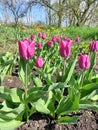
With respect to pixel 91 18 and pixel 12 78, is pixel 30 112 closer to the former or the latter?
pixel 12 78

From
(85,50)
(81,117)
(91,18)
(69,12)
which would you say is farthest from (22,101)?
(91,18)

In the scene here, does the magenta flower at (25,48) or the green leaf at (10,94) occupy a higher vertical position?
the magenta flower at (25,48)

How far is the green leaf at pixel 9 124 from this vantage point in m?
2.09

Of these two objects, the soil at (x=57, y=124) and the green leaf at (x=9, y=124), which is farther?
the soil at (x=57, y=124)

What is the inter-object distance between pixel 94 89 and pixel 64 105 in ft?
0.97

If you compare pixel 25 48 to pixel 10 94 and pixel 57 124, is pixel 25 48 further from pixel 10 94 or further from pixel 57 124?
pixel 57 124

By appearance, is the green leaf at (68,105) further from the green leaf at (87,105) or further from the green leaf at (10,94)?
the green leaf at (10,94)

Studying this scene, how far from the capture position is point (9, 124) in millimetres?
2158

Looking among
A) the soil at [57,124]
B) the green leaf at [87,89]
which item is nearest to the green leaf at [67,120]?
the soil at [57,124]

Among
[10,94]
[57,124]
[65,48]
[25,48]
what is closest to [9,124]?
[10,94]

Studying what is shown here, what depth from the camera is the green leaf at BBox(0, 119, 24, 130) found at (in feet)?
6.86

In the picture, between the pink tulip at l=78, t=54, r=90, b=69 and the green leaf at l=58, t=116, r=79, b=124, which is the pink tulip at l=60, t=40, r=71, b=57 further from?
the green leaf at l=58, t=116, r=79, b=124

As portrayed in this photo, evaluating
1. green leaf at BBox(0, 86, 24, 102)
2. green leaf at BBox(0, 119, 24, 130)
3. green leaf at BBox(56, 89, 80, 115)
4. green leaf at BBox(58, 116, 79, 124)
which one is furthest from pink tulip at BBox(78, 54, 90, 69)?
green leaf at BBox(0, 119, 24, 130)

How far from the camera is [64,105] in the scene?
237 cm
